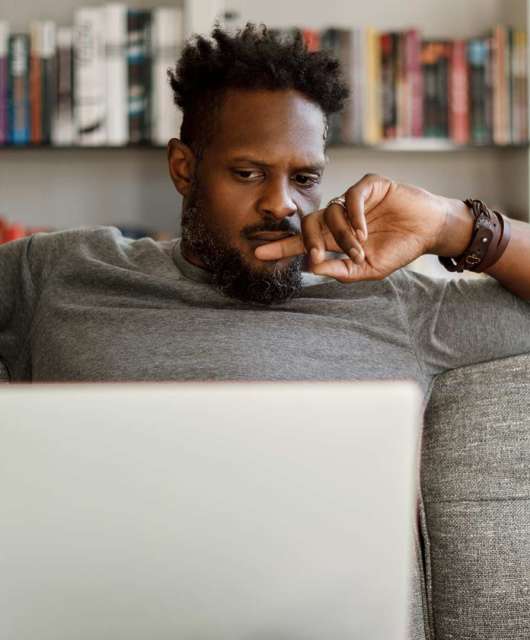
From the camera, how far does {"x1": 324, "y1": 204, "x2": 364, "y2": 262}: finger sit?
1.20m

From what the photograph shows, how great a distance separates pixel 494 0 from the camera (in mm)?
2705

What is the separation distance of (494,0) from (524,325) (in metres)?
1.65

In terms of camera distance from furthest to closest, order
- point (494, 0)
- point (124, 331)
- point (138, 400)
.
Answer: point (494, 0), point (124, 331), point (138, 400)

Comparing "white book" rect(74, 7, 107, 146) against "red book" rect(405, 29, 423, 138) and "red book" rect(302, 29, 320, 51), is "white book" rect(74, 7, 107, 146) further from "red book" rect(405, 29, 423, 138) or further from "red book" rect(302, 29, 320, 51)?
A: "red book" rect(405, 29, 423, 138)

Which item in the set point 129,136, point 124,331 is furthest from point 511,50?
point 124,331

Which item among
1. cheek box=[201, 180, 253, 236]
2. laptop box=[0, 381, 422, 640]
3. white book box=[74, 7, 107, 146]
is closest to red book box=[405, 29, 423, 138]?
white book box=[74, 7, 107, 146]

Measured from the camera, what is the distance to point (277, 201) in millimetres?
1426

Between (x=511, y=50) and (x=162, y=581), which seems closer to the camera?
(x=162, y=581)

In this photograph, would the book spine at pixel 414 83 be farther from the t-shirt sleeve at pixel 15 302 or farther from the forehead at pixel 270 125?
the t-shirt sleeve at pixel 15 302

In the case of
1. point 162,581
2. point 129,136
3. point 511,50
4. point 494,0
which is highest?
point 494,0

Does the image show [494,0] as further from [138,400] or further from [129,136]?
[138,400]

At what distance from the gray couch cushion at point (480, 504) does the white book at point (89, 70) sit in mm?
1513

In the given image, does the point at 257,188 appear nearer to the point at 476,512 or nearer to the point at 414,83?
the point at 476,512

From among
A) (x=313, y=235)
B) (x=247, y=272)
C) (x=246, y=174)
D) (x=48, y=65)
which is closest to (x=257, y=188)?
(x=246, y=174)
